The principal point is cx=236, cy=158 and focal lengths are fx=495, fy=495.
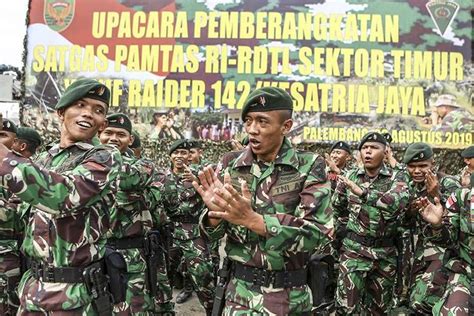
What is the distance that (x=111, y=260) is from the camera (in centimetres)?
302

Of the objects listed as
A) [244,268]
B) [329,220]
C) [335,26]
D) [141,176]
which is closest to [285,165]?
[329,220]

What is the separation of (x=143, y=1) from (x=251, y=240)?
985 centimetres

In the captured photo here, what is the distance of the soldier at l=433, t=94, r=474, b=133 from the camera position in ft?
35.2

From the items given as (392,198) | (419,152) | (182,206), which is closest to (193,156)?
(182,206)

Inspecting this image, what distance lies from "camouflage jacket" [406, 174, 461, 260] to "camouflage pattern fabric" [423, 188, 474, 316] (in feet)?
3.11

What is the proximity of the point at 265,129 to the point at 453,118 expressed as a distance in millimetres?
9036

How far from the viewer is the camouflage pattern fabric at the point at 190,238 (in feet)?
20.3

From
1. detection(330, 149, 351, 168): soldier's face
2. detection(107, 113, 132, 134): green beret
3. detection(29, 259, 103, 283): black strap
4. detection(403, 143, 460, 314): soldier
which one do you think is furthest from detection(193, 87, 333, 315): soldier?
detection(330, 149, 351, 168): soldier's face

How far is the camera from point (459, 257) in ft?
13.7

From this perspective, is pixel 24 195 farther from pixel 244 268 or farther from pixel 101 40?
pixel 101 40

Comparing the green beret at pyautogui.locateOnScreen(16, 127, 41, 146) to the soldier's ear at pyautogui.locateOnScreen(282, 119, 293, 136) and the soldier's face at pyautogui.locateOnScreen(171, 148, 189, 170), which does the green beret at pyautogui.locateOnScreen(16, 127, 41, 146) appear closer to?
the soldier's face at pyautogui.locateOnScreen(171, 148, 189, 170)

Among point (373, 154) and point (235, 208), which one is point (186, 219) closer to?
point (373, 154)

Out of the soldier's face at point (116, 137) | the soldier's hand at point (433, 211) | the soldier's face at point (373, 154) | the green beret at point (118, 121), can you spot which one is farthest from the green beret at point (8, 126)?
the soldier's hand at point (433, 211)

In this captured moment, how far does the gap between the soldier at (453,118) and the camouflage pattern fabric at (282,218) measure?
8.74 metres
